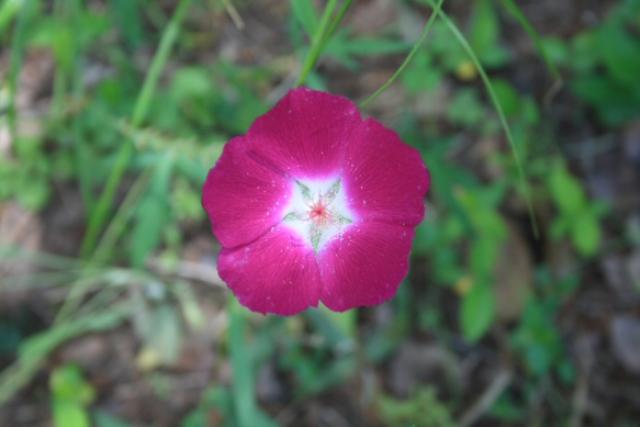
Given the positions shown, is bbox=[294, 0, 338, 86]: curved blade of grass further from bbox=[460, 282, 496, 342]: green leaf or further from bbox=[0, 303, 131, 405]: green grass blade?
bbox=[0, 303, 131, 405]: green grass blade

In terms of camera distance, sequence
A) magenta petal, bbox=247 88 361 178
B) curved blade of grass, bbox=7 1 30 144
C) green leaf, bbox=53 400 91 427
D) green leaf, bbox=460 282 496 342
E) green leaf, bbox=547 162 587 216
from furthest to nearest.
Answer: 1. green leaf, bbox=547 162 587 216
2. green leaf, bbox=460 282 496 342
3. green leaf, bbox=53 400 91 427
4. curved blade of grass, bbox=7 1 30 144
5. magenta petal, bbox=247 88 361 178

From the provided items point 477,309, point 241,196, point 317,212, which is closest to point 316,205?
point 317,212

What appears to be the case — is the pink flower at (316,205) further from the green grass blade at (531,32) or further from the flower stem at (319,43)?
the green grass blade at (531,32)

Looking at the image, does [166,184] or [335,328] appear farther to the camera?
[335,328]

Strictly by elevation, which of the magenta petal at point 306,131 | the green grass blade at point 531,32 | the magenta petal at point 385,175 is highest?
the green grass blade at point 531,32

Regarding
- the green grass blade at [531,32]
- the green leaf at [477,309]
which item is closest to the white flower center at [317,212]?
the green grass blade at [531,32]

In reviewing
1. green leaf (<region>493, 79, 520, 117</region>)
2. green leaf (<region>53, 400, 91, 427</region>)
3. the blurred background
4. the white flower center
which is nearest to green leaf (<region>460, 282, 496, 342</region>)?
the blurred background

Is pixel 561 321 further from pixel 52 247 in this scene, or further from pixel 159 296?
pixel 52 247

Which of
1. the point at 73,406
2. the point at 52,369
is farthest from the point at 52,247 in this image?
the point at 73,406
